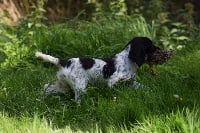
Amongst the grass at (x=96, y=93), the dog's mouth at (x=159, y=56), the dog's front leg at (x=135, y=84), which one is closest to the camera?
the grass at (x=96, y=93)

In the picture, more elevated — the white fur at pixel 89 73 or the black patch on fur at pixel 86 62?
the black patch on fur at pixel 86 62

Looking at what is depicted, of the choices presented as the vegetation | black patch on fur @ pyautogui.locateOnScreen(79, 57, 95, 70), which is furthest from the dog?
the vegetation

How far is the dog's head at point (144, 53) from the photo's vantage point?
6.05 metres

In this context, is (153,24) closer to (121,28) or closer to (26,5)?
(121,28)

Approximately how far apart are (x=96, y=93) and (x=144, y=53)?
0.74m

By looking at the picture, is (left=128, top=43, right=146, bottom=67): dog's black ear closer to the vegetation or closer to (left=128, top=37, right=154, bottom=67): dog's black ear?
(left=128, top=37, right=154, bottom=67): dog's black ear

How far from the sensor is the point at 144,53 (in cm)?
609

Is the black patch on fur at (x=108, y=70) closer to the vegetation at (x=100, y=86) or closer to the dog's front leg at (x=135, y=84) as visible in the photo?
the vegetation at (x=100, y=86)

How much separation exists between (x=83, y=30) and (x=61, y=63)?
2.44m

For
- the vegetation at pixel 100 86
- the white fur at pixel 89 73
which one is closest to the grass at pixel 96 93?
the vegetation at pixel 100 86

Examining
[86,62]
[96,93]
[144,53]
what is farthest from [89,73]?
[144,53]

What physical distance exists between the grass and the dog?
0.12 meters

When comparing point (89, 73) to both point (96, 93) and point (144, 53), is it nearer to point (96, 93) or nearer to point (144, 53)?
point (96, 93)

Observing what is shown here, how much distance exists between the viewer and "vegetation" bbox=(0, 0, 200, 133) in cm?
508
